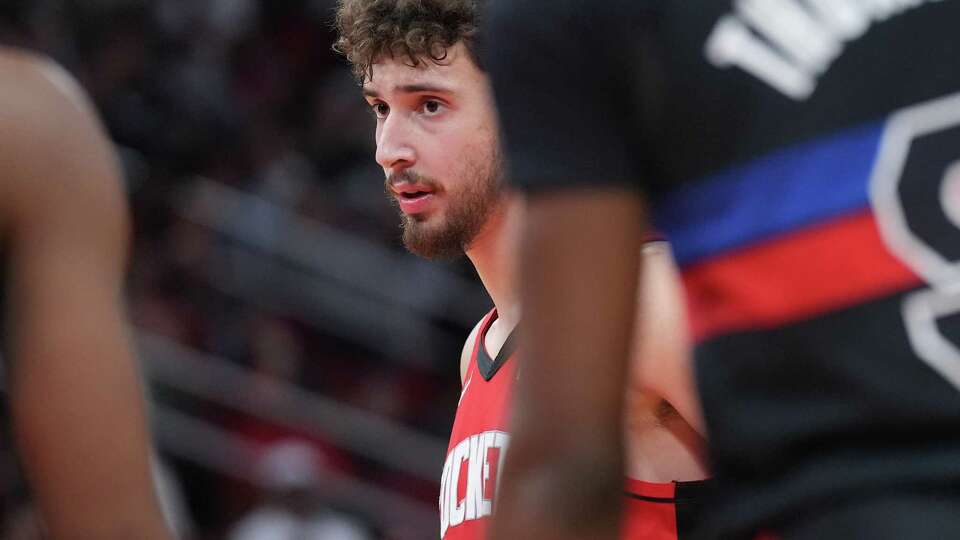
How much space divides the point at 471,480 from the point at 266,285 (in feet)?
19.5

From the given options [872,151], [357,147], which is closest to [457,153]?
[872,151]

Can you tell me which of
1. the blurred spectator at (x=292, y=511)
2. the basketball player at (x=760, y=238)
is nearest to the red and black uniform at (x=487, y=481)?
the basketball player at (x=760, y=238)

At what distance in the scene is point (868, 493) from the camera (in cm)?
158

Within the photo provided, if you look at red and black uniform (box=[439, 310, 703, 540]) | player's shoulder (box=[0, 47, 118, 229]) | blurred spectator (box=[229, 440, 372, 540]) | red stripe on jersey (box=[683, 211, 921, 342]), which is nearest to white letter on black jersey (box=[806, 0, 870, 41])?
red stripe on jersey (box=[683, 211, 921, 342])

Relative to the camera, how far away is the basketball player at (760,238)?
1.58 meters

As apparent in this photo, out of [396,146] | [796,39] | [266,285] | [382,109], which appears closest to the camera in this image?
[796,39]

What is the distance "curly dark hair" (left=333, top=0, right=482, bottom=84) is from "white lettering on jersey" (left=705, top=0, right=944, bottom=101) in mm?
2494

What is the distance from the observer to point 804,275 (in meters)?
1.61

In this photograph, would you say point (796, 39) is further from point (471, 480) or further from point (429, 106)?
point (429, 106)

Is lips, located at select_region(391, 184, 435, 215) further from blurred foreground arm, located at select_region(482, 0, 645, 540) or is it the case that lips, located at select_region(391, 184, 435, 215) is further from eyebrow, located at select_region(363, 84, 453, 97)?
blurred foreground arm, located at select_region(482, 0, 645, 540)

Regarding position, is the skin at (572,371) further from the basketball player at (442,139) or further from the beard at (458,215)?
the beard at (458,215)

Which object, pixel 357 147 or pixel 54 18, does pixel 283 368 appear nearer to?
pixel 357 147

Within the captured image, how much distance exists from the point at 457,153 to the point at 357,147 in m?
6.01

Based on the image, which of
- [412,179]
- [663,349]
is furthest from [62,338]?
[412,179]
